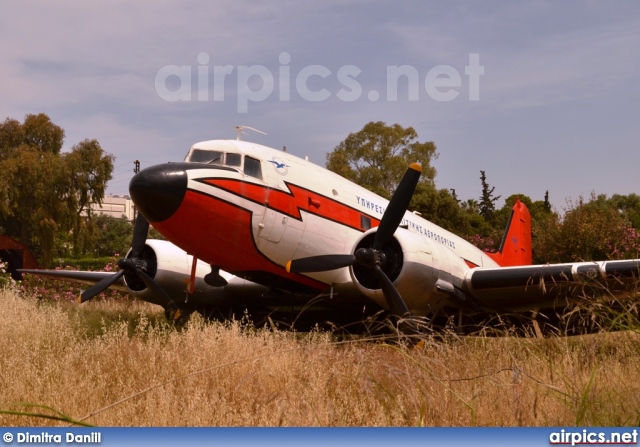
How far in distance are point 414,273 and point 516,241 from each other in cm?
926

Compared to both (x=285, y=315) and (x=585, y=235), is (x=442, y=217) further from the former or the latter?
(x=285, y=315)

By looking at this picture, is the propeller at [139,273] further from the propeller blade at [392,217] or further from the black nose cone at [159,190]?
the propeller blade at [392,217]

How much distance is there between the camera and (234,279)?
13.9 meters

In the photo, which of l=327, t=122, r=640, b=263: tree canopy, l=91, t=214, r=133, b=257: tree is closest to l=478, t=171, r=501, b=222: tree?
l=327, t=122, r=640, b=263: tree canopy

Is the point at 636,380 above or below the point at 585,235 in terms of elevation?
below

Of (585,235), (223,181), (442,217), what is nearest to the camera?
(223,181)

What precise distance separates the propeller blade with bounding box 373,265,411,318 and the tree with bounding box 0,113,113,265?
29.2 meters

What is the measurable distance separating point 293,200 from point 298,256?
0.97 m

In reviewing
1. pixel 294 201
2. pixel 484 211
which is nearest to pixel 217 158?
pixel 294 201

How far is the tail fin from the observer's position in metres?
18.1

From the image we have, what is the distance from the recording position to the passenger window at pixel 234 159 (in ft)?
36.2

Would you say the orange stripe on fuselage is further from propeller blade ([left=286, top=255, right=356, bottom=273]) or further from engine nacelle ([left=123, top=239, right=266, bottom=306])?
engine nacelle ([left=123, top=239, right=266, bottom=306])

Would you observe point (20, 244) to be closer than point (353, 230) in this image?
No

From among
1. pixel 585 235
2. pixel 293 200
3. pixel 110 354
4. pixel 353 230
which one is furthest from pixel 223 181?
pixel 585 235
